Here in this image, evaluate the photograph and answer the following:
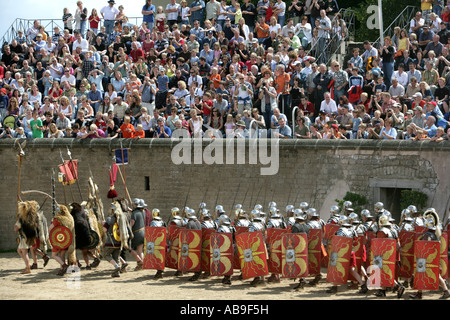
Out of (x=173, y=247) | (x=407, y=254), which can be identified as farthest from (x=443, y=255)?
(x=173, y=247)

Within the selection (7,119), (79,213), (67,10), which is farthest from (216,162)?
(67,10)

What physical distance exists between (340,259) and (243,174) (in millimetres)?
6264

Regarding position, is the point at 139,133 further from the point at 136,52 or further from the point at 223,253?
the point at 223,253

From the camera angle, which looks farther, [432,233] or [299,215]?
[299,215]

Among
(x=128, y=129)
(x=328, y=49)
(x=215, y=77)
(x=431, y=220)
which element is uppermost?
(x=328, y=49)

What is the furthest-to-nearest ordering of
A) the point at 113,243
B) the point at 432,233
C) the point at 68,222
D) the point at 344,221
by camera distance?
the point at 68,222 < the point at 113,243 < the point at 344,221 < the point at 432,233

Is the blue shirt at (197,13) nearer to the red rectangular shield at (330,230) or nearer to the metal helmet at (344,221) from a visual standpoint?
the red rectangular shield at (330,230)

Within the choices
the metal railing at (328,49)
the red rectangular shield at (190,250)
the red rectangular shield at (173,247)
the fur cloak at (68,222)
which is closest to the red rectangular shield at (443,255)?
the red rectangular shield at (190,250)

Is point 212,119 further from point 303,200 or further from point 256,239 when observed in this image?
point 256,239

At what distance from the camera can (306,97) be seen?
25.5 m

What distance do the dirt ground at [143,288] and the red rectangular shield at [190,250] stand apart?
32 centimetres

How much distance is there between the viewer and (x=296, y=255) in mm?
20062

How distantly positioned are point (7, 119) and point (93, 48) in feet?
10.8

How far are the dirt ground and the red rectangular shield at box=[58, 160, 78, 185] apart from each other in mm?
2503
